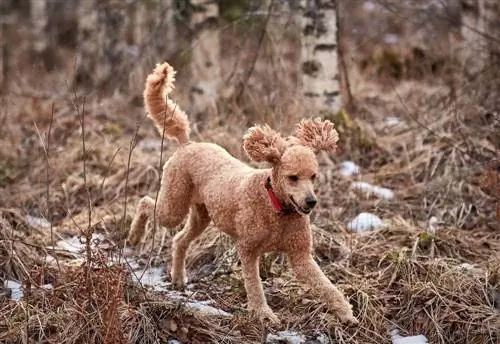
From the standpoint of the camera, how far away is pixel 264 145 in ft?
12.8

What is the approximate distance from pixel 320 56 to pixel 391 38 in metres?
5.18

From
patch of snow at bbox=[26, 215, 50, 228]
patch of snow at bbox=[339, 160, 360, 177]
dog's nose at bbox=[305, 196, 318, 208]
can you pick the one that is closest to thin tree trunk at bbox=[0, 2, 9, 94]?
patch of snow at bbox=[26, 215, 50, 228]

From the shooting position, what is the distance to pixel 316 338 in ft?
13.7

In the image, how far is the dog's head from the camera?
3.77 metres

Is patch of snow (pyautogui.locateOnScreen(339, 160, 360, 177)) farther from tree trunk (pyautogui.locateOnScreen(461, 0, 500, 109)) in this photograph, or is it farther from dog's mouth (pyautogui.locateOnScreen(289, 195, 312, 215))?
dog's mouth (pyautogui.locateOnScreen(289, 195, 312, 215))

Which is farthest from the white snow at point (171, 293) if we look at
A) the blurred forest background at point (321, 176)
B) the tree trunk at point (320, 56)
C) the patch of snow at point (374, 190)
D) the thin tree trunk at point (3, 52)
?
the thin tree trunk at point (3, 52)

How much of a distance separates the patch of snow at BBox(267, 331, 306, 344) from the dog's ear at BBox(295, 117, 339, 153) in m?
1.05

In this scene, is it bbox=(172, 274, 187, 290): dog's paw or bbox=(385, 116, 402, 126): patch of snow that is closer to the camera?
bbox=(172, 274, 187, 290): dog's paw

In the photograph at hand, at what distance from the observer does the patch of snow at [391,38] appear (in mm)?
11520

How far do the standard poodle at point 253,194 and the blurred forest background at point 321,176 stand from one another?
0.30 metres

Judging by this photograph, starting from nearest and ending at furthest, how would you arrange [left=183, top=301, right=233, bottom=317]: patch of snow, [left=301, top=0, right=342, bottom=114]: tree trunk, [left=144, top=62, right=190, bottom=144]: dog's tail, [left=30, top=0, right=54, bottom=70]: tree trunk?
[left=183, top=301, right=233, bottom=317]: patch of snow
[left=144, top=62, right=190, bottom=144]: dog's tail
[left=301, top=0, right=342, bottom=114]: tree trunk
[left=30, top=0, right=54, bottom=70]: tree trunk

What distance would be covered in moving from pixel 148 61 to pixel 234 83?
5.51 ft

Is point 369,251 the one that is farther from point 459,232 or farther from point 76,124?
point 76,124

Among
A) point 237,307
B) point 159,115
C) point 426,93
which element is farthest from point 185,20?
point 237,307
